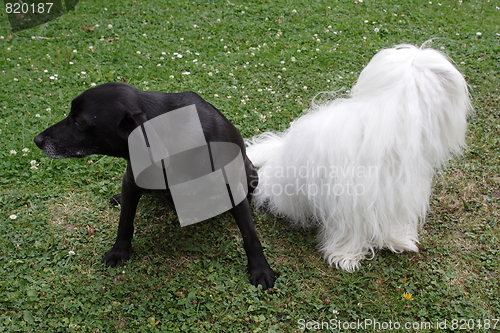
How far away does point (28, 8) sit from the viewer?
636 centimetres

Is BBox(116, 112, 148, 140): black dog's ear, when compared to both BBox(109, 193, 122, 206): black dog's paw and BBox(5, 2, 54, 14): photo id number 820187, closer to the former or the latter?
BBox(109, 193, 122, 206): black dog's paw

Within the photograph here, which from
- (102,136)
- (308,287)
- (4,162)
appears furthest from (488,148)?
(4,162)

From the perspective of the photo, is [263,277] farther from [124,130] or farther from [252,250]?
[124,130]

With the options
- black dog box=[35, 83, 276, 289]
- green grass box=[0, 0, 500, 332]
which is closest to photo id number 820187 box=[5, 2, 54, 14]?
green grass box=[0, 0, 500, 332]

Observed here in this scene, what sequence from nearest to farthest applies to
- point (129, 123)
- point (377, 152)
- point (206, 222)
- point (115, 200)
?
point (129, 123) < point (377, 152) < point (206, 222) < point (115, 200)

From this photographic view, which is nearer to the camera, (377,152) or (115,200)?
(377,152)

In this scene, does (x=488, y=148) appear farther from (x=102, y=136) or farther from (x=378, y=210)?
(x=102, y=136)

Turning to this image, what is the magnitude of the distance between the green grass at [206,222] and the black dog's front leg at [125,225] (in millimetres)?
71

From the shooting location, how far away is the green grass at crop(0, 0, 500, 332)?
263 centimetres

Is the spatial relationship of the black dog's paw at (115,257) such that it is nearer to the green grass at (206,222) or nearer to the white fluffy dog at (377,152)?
the green grass at (206,222)

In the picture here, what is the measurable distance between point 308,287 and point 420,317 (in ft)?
2.18

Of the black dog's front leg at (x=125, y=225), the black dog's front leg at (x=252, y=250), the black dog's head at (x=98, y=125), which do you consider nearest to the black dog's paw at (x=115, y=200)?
the black dog's front leg at (x=125, y=225)

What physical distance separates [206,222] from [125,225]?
25.7 inches

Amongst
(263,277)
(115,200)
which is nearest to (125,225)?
(115,200)
